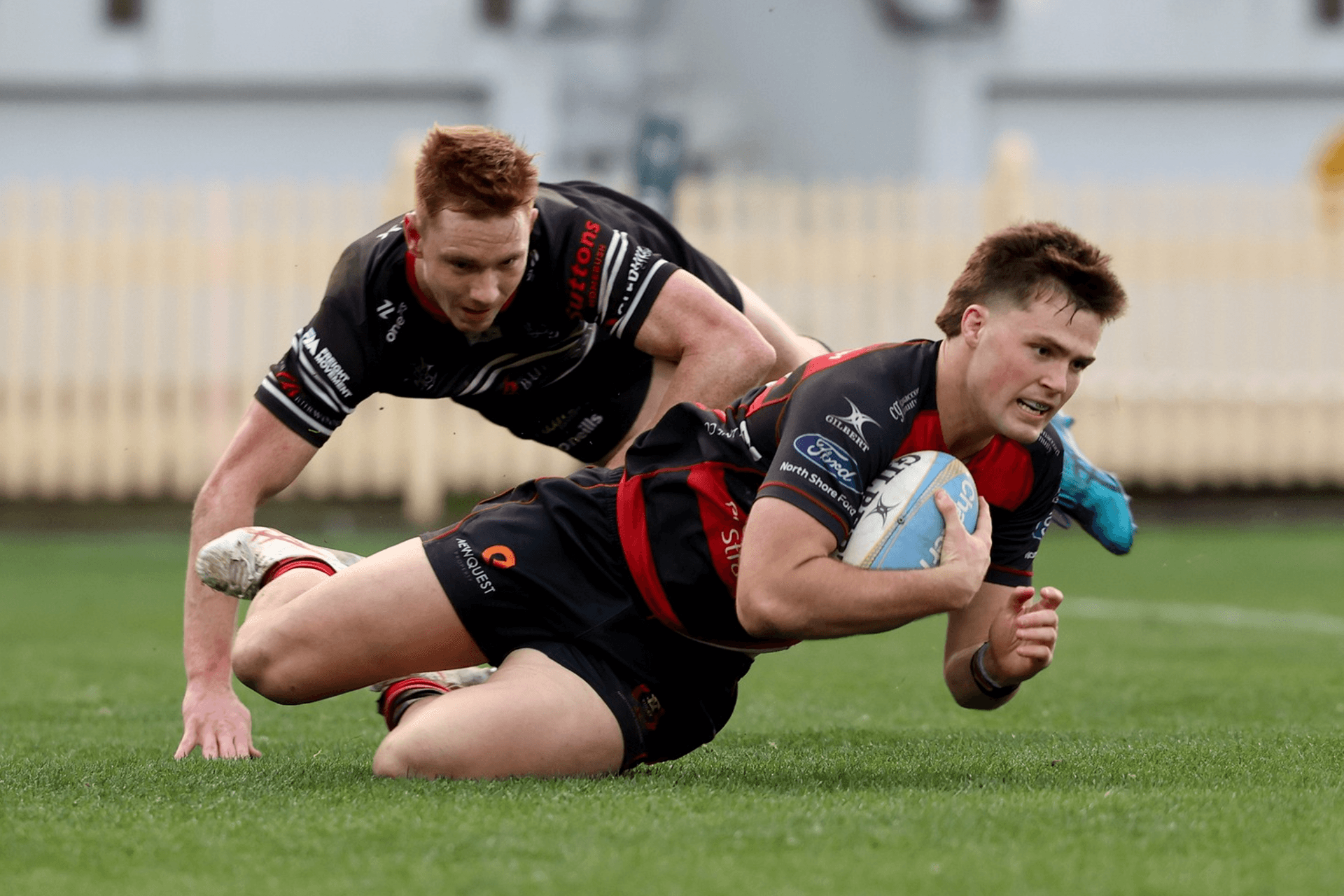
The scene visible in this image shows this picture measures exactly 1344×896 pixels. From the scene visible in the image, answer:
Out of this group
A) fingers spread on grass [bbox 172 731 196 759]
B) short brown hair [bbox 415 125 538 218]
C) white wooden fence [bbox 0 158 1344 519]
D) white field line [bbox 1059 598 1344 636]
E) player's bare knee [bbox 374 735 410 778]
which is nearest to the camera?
player's bare knee [bbox 374 735 410 778]

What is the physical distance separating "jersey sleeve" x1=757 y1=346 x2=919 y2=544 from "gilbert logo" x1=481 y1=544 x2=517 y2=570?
72cm

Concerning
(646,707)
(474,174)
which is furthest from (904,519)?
(474,174)

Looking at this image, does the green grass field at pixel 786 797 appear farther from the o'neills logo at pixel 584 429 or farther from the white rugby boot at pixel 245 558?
the o'neills logo at pixel 584 429

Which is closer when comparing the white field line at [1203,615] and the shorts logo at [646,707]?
the shorts logo at [646,707]

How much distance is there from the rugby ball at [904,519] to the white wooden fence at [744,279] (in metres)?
8.84

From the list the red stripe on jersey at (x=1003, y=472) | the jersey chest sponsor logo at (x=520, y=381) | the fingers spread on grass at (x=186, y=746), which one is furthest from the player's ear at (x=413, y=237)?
the red stripe on jersey at (x=1003, y=472)

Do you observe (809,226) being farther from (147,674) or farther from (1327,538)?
(147,674)

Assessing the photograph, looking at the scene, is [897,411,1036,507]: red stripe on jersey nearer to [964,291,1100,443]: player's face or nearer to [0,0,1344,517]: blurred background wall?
[964,291,1100,443]: player's face

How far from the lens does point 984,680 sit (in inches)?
145

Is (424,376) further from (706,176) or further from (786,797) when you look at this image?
(706,176)

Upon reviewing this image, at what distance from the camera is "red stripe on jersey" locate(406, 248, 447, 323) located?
14.1ft

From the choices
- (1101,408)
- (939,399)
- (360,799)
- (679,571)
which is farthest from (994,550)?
(1101,408)

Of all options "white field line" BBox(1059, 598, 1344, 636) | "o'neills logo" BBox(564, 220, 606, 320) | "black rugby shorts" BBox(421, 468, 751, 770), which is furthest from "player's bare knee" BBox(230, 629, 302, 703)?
"white field line" BBox(1059, 598, 1344, 636)

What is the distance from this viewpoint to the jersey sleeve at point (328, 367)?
4320 millimetres
